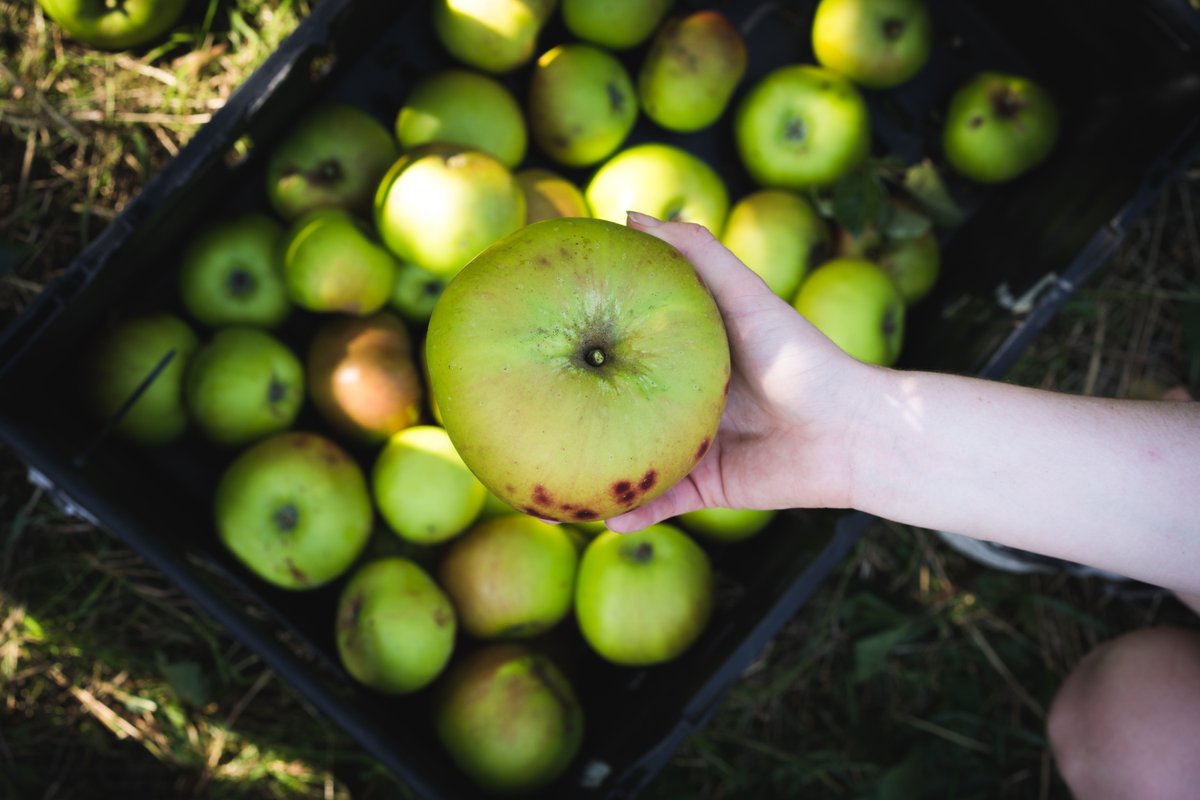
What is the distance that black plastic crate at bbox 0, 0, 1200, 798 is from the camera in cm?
172

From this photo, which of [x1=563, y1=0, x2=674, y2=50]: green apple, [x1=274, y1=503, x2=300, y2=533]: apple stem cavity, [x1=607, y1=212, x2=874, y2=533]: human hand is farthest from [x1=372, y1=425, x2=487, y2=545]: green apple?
[x1=563, y1=0, x2=674, y2=50]: green apple

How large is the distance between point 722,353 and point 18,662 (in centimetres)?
223

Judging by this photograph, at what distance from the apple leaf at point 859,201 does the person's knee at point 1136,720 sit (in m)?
Result: 1.20

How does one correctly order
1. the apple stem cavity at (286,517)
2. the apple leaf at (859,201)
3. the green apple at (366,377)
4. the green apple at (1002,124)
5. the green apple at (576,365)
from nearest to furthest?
the green apple at (576,365) < the apple stem cavity at (286,517) < the green apple at (366,377) < the apple leaf at (859,201) < the green apple at (1002,124)

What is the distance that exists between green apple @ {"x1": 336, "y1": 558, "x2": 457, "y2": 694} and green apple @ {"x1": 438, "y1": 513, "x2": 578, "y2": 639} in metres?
0.07

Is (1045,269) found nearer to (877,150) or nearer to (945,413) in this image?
(877,150)

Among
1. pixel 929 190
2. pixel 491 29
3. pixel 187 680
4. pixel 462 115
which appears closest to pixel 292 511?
pixel 187 680

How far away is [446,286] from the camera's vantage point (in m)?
1.77

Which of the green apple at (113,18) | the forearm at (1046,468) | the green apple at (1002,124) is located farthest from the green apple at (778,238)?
the green apple at (113,18)

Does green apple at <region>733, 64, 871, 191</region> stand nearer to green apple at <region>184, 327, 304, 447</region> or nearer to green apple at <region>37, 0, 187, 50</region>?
green apple at <region>184, 327, 304, 447</region>

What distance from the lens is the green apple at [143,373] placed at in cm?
193

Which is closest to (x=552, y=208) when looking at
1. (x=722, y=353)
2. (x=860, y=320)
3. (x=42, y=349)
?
(x=860, y=320)

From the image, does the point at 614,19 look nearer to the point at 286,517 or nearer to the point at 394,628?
the point at 286,517

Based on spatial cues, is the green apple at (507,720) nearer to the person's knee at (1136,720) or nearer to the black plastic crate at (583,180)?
the black plastic crate at (583,180)
